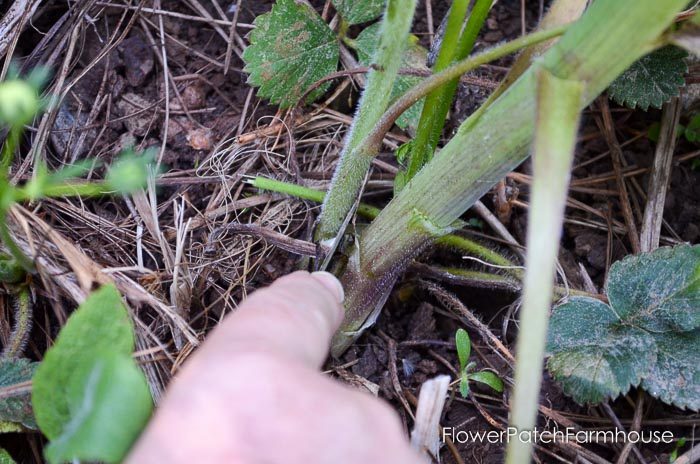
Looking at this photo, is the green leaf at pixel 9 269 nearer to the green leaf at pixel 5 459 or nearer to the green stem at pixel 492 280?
the green leaf at pixel 5 459

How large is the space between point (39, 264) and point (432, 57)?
830 mm

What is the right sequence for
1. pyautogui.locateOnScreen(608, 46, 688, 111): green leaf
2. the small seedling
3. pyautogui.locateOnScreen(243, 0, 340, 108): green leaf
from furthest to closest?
pyautogui.locateOnScreen(243, 0, 340, 108): green leaf, pyautogui.locateOnScreen(608, 46, 688, 111): green leaf, the small seedling

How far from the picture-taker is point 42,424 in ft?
2.62

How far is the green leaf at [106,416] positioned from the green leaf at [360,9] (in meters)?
1.03

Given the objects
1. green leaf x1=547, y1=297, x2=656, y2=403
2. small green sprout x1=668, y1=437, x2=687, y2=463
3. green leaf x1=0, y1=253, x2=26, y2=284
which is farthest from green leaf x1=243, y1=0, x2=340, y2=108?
small green sprout x1=668, y1=437, x2=687, y2=463

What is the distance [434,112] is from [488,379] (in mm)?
523

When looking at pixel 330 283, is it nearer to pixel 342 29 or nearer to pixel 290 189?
pixel 290 189

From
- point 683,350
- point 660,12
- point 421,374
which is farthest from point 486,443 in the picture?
point 660,12

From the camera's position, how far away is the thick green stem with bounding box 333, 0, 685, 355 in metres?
0.73

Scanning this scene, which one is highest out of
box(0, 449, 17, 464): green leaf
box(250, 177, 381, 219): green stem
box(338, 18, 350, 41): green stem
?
box(338, 18, 350, 41): green stem

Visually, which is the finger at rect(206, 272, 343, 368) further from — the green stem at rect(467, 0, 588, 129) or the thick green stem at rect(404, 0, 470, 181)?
the green stem at rect(467, 0, 588, 129)

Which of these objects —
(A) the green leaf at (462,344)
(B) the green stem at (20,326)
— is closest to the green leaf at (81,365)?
(B) the green stem at (20,326)

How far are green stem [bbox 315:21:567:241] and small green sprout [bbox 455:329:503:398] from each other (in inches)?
12.3

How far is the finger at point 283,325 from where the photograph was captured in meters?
0.65
